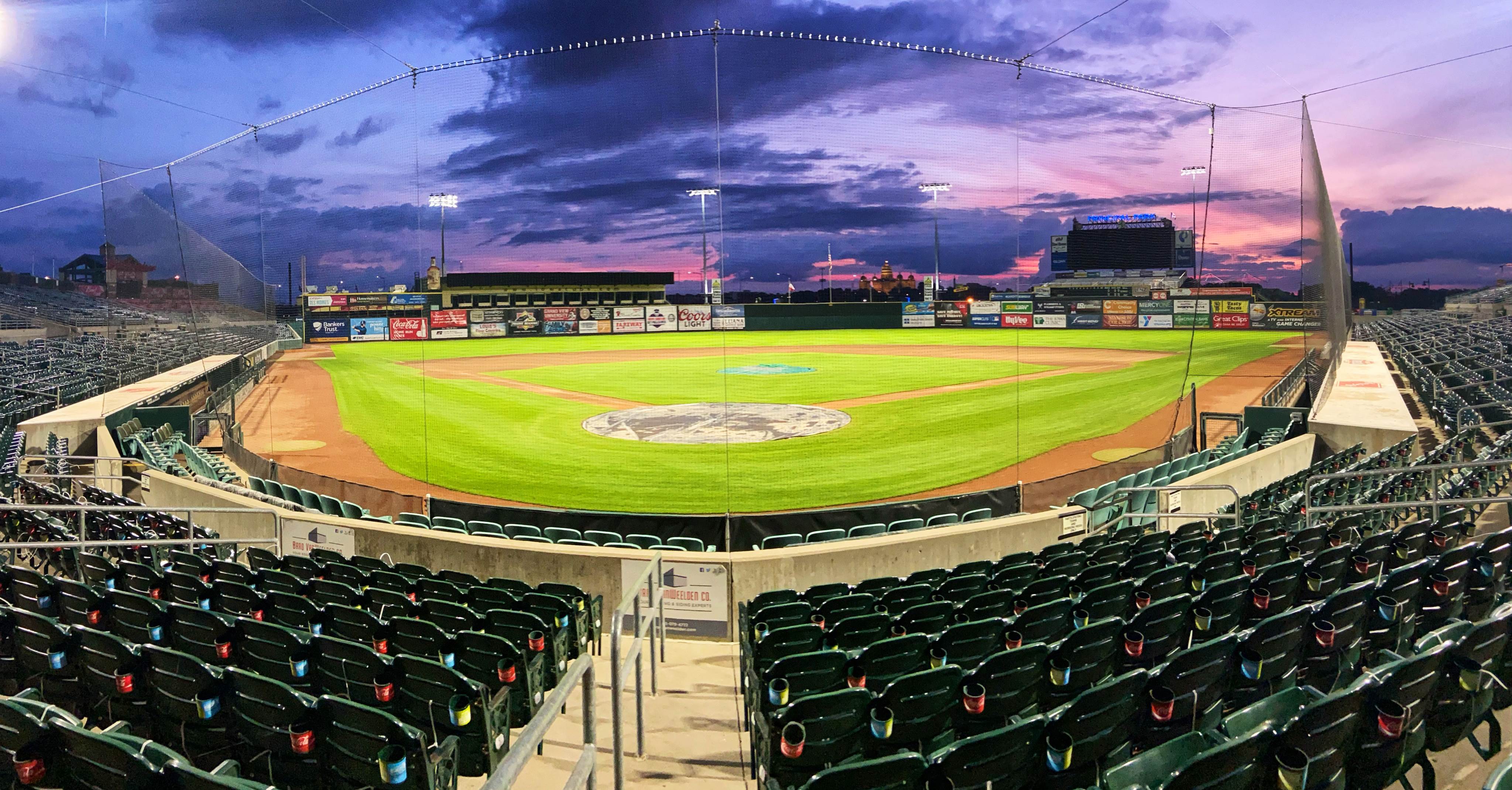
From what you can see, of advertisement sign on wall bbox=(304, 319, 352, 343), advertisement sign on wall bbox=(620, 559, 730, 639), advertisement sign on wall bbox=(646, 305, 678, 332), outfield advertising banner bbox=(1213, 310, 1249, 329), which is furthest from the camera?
outfield advertising banner bbox=(1213, 310, 1249, 329)

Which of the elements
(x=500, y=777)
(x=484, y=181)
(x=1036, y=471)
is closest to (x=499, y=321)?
(x=484, y=181)

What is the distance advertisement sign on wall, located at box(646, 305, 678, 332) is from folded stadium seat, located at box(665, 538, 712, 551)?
24.9m

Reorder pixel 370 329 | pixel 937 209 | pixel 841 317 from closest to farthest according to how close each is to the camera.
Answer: pixel 937 209 → pixel 370 329 → pixel 841 317

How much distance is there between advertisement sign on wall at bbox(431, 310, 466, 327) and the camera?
28.5 m

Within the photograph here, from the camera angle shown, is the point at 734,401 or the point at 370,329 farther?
the point at 734,401

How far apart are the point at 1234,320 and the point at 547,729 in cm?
4717

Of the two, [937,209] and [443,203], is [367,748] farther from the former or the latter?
[937,209]

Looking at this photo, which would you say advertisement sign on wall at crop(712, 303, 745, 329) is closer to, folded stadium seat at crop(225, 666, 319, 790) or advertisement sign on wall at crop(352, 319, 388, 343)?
advertisement sign on wall at crop(352, 319, 388, 343)

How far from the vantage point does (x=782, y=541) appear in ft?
34.1

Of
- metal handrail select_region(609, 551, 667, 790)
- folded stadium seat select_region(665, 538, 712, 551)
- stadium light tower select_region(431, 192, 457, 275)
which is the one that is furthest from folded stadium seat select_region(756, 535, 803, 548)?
stadium light tower select_region(431, 192, 457, 275)

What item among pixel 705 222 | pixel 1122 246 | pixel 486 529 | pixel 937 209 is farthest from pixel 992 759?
pixel 1122 246

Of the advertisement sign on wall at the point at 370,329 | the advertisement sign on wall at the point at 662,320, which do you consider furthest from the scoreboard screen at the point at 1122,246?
the advertisement sign on wall at the point at 370,329

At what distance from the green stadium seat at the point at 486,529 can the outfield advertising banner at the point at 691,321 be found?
15.7m

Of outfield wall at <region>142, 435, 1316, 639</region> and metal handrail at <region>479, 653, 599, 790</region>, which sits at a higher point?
metal handrail at <region>479, 653, 599, 790</region>
